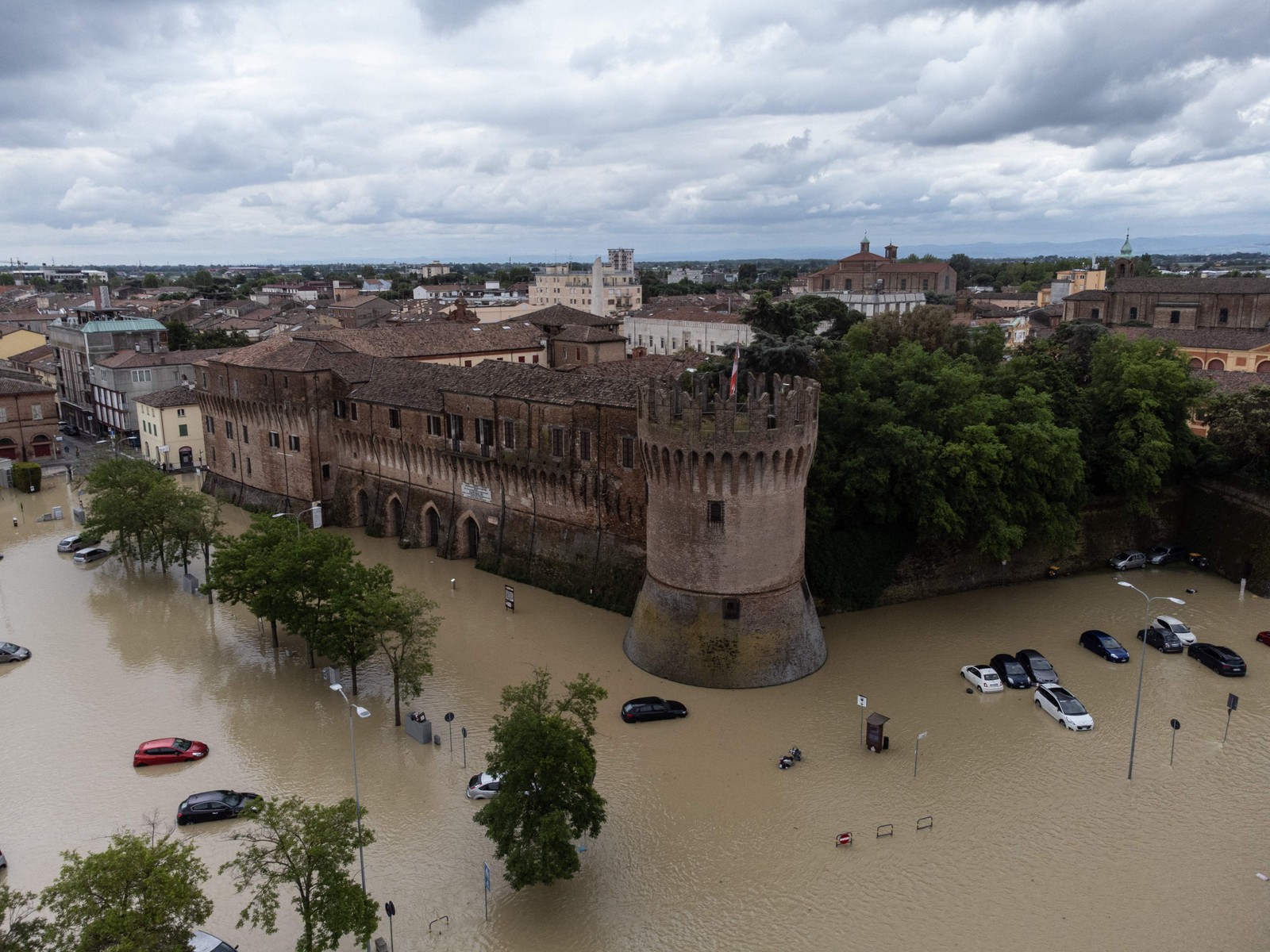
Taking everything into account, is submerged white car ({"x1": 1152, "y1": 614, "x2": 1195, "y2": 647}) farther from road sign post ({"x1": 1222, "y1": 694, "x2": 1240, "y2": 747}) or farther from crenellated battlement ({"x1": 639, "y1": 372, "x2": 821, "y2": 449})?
crenellated battlement ({"x1": 639, "y1": 372, "x2": 821, "y2": 449})

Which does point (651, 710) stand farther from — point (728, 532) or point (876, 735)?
point (876, 735)

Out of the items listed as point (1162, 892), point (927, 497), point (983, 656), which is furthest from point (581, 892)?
point (927, 497)

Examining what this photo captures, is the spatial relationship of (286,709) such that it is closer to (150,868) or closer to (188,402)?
(150,868)

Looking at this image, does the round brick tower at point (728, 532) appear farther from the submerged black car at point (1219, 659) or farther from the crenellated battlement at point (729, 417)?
the submerged black car at point (1219, 659)

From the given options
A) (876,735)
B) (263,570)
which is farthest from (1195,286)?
(263,570)

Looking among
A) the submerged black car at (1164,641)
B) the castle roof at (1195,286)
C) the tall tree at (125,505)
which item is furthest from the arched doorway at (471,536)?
the castle roof at (1195,286)

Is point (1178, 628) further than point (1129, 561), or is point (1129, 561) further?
point (1129, 561)

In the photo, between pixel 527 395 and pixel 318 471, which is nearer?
pixel 527 395
